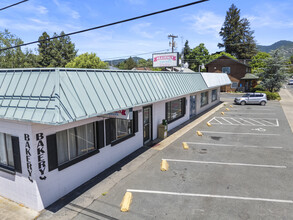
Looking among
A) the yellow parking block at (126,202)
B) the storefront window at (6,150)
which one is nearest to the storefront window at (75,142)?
the storefront window at (6,150)

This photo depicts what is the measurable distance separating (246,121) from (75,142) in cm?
1762

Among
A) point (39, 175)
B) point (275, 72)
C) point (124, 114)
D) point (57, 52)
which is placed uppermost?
point (57, 52)

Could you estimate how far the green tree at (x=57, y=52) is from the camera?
213 ft

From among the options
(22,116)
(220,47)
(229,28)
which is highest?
(229,28)

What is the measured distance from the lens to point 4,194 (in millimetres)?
7766

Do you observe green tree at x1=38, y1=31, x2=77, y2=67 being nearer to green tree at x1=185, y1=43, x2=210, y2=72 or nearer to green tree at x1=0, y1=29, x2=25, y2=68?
green tree at x1=0, y1=29, x2=25, y2=68

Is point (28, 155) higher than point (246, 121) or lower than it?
higher

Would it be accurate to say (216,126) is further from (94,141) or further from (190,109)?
(94,141)

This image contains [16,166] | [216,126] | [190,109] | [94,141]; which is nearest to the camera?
[16,166]

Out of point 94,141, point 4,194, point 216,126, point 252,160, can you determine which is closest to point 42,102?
point 94,141

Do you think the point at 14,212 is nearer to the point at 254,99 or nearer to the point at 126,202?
the point at 126,202

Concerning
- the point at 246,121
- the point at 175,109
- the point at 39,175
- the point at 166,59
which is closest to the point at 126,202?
the point at 39,175

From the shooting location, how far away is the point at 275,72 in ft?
127

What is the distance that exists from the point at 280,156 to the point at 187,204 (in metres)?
7.55
